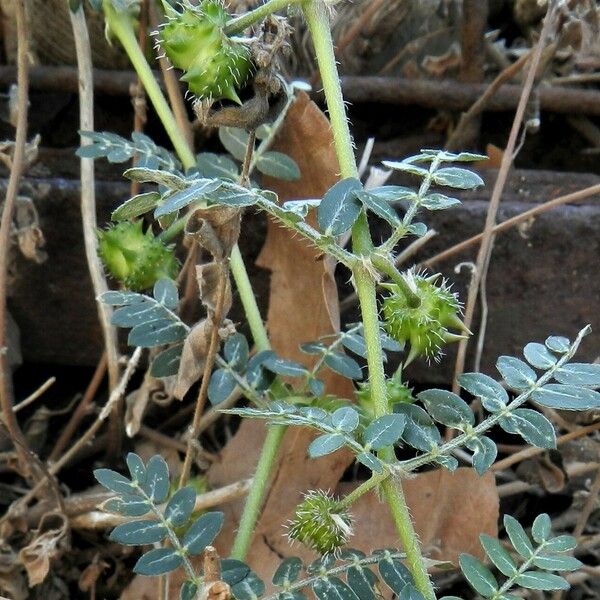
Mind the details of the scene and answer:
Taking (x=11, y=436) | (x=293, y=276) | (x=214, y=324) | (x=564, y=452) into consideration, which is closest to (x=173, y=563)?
(x=214, y=324)

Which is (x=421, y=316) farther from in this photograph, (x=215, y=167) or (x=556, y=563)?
(x=215, y=167)

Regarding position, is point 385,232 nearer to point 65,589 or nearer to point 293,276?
point 293,276

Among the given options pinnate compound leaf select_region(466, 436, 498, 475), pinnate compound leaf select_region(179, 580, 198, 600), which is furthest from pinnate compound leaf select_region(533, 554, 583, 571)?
pinnate compound leaf select_region(179, 580, 198, 600)

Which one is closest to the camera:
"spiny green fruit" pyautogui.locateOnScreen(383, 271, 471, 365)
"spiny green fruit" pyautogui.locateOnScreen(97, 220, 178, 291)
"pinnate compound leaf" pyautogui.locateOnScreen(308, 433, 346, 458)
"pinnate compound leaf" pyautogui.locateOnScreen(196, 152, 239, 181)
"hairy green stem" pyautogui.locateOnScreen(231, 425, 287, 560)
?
"pinnate compound leaf" pyautogui.locateOnScreen(308, 433, 346, 458)

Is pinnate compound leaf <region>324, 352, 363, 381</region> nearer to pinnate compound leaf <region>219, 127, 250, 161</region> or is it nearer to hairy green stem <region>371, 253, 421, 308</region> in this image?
hairy green stem <region>371, 253, 421, 308</region>

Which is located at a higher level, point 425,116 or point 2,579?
point 425,116

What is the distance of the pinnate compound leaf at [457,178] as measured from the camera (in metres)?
0.79

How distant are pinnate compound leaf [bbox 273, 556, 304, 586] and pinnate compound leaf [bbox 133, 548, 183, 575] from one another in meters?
0.10

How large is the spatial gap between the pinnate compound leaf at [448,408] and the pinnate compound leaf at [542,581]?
0.49 ft

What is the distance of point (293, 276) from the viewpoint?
118 cm

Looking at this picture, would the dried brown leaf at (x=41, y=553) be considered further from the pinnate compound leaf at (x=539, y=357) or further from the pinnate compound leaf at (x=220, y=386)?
the pinnate compound leaf at (x=539, y=357)

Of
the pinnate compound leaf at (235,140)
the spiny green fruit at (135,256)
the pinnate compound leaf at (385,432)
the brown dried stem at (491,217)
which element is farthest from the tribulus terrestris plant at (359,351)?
the pinnate compound leaf at (235,140)

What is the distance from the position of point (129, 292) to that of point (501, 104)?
0.73m

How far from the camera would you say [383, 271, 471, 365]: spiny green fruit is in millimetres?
808
